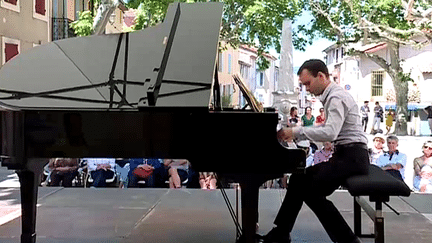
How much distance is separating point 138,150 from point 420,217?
3.63 metres

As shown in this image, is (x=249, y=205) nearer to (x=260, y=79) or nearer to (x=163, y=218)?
(x=163, y=218)

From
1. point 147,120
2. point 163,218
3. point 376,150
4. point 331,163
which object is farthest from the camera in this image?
point 376,150

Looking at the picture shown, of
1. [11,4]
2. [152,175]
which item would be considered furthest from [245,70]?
[152,175]

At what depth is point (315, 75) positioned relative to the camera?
4.43 m

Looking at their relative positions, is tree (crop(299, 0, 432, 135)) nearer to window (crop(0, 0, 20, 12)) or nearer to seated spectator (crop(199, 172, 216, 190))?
window (crop(0, 0, 20, 12))

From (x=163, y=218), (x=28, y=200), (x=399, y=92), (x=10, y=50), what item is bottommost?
(x=163, y=218)

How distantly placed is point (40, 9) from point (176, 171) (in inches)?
589

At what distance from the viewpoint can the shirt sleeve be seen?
13.9ft

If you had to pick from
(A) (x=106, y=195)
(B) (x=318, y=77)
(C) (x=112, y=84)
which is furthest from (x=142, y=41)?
(A) (x=106, y=195)

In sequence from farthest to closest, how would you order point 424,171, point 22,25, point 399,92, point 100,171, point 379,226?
point 399,92 < point 22,25 < point 100,171 < point 424,171 < point 379,226

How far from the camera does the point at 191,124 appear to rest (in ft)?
13.3

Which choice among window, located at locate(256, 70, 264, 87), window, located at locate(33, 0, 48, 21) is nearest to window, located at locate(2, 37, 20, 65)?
window, located at locate(33, 0, 48, 21)

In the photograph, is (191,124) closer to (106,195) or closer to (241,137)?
(241,137)

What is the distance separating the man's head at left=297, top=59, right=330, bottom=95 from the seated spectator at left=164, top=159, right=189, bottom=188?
3907 mm
